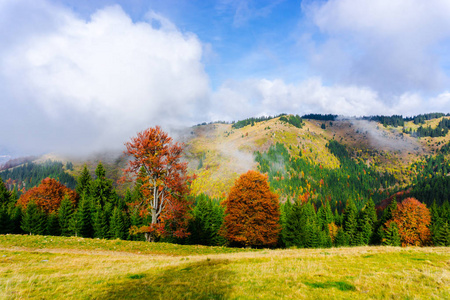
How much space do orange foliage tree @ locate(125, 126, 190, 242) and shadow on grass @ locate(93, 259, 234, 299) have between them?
1606cm

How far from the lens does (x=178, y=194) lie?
30.8 metres

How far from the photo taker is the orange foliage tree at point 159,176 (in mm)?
28688

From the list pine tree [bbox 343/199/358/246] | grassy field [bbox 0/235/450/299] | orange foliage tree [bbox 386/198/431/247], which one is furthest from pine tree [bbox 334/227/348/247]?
grassy field [bbox 0/235/450/299]

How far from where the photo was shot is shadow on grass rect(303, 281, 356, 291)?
30.6 ft

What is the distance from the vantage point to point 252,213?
1614 inches

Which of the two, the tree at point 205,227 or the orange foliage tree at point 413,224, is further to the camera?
the tree at point 205,227

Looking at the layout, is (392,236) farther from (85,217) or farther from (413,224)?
(85,217)

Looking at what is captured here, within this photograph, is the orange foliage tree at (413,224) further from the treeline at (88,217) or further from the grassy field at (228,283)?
the grassy field at (228,283)

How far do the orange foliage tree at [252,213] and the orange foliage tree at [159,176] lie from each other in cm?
1320

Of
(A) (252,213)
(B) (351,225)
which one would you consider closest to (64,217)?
(A) (252,213)

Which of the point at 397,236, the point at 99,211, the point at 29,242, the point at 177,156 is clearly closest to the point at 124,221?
the point at 99,211

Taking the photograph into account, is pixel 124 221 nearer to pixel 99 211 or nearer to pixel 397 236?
pixel 99 211

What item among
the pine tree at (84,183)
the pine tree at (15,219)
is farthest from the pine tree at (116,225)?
the pine tree at (15,219)

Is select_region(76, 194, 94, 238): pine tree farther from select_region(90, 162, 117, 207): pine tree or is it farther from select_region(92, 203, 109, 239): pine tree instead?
select_region(90, 162, 117, 207): pine tree
